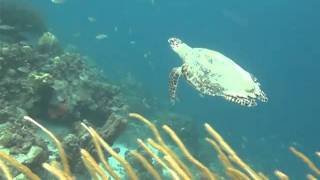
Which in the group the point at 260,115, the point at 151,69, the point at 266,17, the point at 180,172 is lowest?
the point at 180,172

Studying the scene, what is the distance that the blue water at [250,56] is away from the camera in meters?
32.2

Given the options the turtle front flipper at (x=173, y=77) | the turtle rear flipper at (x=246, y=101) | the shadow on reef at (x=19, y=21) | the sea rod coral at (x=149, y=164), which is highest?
the shadow on reef at (x=19, y=21)

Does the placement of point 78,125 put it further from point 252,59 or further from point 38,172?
point 252,59

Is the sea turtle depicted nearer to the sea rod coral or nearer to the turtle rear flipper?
the turtle rear flipper

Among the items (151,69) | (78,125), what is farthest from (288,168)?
(78,125)

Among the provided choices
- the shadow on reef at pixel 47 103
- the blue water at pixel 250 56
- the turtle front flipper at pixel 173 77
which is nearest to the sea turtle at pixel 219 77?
the turtle front flipper at pixel 173 77

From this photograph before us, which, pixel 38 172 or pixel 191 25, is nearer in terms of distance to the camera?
pixel 38 172

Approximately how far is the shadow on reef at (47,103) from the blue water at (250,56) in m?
17.5

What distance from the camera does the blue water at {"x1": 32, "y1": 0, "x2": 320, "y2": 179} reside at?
106 ft

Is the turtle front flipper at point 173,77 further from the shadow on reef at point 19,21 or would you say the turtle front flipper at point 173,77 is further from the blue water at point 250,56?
the blue water at point 250,56

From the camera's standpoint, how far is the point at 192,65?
5.69m

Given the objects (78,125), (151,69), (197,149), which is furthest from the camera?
(151,69)

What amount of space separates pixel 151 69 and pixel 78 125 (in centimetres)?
3393

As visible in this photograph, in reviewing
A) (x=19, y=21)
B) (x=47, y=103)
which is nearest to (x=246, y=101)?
(x=47, y=103)
